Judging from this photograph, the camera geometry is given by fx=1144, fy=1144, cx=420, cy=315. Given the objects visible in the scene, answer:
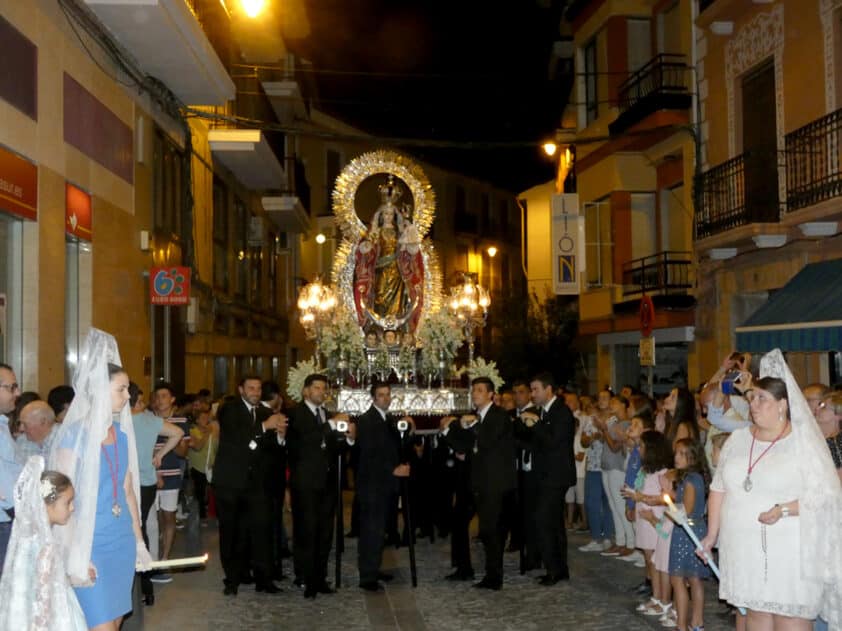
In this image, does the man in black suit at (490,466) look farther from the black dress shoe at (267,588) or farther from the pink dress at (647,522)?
the black dress shoe at (267,588)

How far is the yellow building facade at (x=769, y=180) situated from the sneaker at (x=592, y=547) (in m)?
3.88

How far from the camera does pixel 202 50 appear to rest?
54.3 ft

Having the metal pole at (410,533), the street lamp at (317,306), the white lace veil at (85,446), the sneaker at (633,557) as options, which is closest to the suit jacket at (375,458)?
the metal pole at (410,533)

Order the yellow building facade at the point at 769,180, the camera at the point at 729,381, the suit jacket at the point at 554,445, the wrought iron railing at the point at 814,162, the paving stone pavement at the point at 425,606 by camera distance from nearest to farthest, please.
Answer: the camera at the point at 729,381 → the paving stone pavement at the point at 425,606 → the suit jacket at the point at 554,445 → the wrought iron railing at the point at 814,162 → the yellow building facade at the point at 769,180

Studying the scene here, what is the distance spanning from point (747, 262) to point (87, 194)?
10327 mm

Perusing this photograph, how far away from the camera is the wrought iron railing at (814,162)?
14961mm

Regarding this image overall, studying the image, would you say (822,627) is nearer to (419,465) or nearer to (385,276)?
(419,465)

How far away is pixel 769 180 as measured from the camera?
56.6ft

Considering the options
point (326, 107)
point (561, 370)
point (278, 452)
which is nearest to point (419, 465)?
point (278, 452)

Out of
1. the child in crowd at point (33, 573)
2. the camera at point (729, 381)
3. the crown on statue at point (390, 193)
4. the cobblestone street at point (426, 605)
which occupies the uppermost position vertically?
the crown on statue at point (390, 193)

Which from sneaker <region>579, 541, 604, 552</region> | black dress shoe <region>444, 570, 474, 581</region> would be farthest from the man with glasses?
sneaker <region>579, 541, 604, 552</region>

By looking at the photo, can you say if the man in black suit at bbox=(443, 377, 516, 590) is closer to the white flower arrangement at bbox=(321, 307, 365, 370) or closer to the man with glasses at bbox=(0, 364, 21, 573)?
the man with glasses at bbox=(0, 364, 21, 573)

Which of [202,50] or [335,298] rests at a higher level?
[202,50]

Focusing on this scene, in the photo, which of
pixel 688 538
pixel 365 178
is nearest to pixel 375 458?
pixel 688 538
